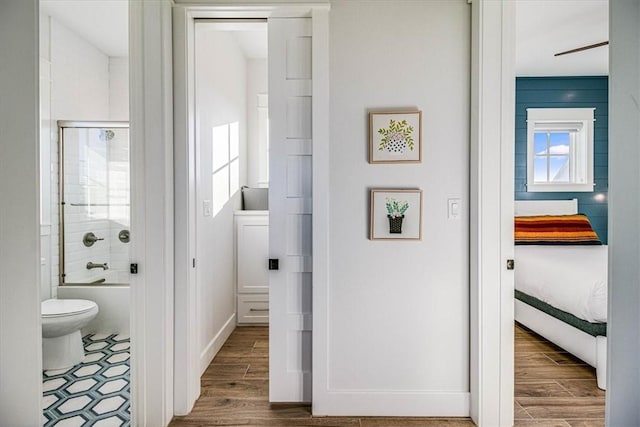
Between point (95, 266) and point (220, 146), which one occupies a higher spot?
point (220, 146)

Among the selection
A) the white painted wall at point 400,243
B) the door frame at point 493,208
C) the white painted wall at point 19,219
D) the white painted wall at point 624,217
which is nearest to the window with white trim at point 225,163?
the white painted wall at point 400,243

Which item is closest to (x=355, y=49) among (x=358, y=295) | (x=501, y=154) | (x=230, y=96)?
(x=501, y=154)

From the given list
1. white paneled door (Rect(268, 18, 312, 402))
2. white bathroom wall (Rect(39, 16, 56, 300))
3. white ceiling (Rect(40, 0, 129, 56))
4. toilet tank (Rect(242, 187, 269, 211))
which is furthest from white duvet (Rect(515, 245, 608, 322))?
white bathroom wall (Rect(39, 16, 56, 300))

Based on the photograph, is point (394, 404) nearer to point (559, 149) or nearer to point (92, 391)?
point (92, 391)

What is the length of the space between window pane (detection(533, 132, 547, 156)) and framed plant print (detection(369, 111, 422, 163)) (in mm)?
3602

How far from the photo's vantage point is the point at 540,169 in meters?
4.97

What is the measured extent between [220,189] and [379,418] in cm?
214

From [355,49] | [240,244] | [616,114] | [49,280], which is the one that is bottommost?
[49,280]

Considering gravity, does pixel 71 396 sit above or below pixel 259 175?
below

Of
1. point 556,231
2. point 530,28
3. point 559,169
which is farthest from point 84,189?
point 559,169

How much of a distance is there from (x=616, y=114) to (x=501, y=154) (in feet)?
4.79

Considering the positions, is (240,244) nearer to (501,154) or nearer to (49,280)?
(49,280)

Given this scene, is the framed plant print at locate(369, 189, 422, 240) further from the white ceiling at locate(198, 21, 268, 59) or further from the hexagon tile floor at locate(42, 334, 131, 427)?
the hexagon tile floor at locate(42, 334, 131, 427)

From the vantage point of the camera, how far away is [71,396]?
237 centimetres
